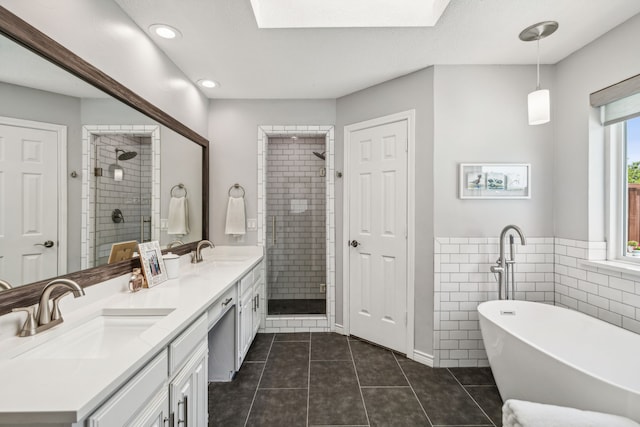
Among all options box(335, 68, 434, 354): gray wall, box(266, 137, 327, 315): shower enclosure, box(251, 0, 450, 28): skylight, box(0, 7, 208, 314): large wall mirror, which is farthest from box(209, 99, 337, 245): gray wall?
box(251, 0, 450, 28): skylight

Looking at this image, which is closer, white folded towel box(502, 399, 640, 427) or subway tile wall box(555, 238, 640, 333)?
white folded towel box(502, 399, 640, 427)

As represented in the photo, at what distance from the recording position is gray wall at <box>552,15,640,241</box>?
1.95 meters

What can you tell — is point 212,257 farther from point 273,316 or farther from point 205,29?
point 205,29

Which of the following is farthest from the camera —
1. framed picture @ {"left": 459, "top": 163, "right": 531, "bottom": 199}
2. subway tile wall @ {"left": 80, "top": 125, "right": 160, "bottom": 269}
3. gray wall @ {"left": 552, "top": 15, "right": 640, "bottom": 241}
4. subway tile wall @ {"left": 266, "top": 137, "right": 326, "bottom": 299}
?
subway tile wall @ {"left": 266, "top": 137, "right": 326, "bottom": 299}

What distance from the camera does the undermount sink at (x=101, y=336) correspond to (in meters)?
1.10

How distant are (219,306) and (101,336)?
666mm

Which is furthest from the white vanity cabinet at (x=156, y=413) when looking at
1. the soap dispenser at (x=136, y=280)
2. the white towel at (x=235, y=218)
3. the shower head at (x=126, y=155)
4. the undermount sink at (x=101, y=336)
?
the white towel at (x=235, y=218)

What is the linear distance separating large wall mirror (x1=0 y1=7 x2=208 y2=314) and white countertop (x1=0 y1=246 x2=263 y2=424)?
15cm

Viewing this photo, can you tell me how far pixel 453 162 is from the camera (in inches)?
97.1

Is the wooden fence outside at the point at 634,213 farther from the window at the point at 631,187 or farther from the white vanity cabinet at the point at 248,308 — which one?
A: the white vanity cabinet at the point at 248,308

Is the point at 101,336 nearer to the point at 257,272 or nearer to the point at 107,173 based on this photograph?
the point at 107,173

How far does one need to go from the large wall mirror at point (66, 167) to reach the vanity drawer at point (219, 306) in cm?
60

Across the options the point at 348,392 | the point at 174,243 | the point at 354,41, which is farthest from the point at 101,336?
the point at 354,41

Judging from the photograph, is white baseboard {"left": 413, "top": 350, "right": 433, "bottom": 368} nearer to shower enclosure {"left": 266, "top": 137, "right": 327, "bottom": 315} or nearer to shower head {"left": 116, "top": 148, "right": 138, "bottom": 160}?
shower enclosure {"left": 266, "top": 137, "right": 327, "bottom": 315}
